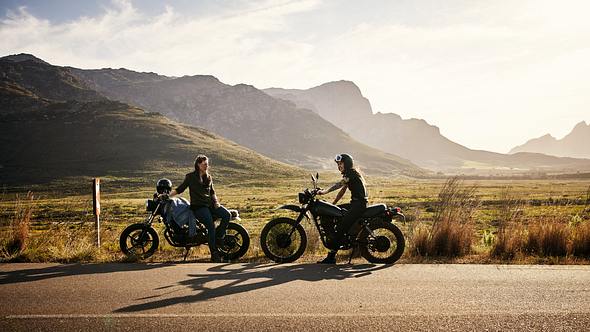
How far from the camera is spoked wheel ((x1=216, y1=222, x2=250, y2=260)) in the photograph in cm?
941

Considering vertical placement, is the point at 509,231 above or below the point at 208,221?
below

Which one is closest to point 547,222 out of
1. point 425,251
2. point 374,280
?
point 425,251

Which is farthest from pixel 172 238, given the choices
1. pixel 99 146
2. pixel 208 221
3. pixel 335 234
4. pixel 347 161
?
pixel 99 146

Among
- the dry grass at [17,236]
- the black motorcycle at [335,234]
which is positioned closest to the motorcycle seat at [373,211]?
the black motorcycle at [335,234]

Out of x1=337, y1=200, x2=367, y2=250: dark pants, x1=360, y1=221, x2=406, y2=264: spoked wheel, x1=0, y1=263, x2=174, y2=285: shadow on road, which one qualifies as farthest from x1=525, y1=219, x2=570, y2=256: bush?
x1=0, y1=263, x2=174, y2=285: shadow on road

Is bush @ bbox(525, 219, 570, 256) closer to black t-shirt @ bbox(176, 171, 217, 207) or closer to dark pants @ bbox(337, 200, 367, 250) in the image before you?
dark pants @ bbox(337, 200, 367, 250)

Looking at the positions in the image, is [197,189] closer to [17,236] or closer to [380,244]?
[380,244]

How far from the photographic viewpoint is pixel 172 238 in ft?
30.9

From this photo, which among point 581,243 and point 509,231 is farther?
point 509,231

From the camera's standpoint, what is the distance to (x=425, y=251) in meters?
9.47

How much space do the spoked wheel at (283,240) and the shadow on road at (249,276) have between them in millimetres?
657

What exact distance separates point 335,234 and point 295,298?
10.1 ft

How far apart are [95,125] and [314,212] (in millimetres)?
→ 166041

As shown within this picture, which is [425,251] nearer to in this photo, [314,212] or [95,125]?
[314,212]
